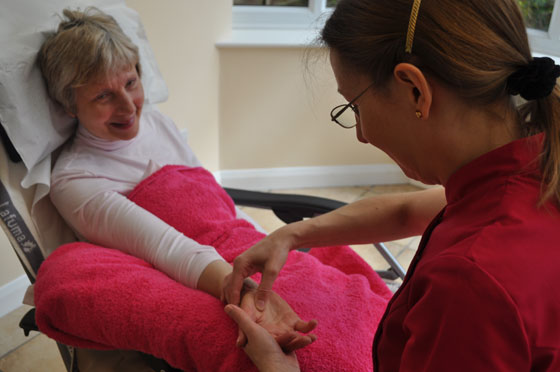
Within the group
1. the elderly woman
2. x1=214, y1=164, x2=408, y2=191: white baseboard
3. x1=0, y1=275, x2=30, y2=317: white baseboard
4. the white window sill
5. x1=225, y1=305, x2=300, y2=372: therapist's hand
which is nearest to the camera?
x1=225, y1=305, x2=300, y2=372: therapist's hand

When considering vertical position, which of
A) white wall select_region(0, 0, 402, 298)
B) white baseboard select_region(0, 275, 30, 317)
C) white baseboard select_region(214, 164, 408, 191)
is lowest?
white baseboard select_region(214, 164, 408, 191)

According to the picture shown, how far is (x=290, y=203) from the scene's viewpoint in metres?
1.70

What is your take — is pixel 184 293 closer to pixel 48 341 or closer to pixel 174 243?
pixel 174 243

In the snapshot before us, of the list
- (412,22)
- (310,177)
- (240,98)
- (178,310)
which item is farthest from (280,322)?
(310,177)

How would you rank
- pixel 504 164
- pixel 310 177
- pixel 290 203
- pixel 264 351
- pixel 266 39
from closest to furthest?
pixel 504 164
pixel 264 351
pixel 290 203
pixel 266 39
pixel 310 177

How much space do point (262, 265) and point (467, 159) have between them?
0.54 metres

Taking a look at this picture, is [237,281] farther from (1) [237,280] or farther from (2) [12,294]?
(2) [12,294]

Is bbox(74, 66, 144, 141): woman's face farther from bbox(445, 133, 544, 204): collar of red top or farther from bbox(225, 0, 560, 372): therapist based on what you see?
bbox(445, 133, 544, 204): collar of red top

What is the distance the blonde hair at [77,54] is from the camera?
1348 mm

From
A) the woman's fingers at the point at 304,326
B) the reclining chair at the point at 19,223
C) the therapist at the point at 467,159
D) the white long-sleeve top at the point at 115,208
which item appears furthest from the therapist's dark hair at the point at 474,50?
the reclining chair at the point at 19,223

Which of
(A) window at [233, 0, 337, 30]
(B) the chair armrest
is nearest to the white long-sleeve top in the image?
(B) the chair armrest

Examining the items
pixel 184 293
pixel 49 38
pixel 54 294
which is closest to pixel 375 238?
pixel 184 293

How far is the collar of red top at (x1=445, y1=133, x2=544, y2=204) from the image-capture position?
711mm

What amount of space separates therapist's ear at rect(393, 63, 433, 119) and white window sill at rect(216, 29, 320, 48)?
82.1 inches
